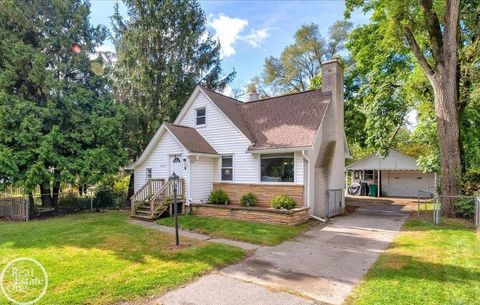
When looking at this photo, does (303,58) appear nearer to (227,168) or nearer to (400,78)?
(400,78)

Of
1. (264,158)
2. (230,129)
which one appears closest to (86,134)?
(230,129)

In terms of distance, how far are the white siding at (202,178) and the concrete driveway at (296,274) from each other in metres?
5.96

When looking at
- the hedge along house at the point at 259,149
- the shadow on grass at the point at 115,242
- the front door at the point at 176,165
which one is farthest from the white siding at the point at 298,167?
the front door at the point at 176,165

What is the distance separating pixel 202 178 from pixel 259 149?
133 inches

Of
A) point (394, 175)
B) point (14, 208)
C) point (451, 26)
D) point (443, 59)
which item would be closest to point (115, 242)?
point (14, 208)

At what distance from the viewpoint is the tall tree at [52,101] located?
13.1m

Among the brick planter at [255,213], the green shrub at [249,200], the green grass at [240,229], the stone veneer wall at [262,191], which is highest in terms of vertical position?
the stone veneer wall at [262,191]

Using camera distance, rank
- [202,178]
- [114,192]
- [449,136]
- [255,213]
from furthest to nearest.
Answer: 1. [114,192]
2. [202,178]
3. [449,136]
4. [255,213]

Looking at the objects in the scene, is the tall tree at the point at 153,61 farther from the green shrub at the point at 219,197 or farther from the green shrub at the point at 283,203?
the green shrub at the point at 283,203

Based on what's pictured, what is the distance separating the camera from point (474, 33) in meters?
14.7

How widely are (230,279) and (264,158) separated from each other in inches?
315

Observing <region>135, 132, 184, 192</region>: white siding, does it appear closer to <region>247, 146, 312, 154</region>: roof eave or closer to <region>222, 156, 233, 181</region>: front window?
<region>222, 156, 233, 181</region>: front window

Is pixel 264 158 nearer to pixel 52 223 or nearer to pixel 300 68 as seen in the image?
pixel 52 223

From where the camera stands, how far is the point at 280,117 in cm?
1470
